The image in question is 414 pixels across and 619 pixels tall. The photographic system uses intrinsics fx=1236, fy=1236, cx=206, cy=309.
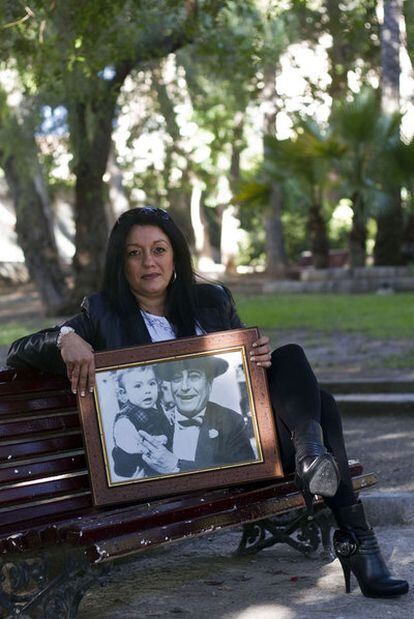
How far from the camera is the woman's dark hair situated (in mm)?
4719

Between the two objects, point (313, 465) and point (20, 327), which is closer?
point (313, 465)

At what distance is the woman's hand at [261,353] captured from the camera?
4.49 metres

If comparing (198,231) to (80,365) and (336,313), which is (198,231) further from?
(80,365)

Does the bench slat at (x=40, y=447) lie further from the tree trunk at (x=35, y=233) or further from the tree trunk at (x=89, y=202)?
the tree trunk at (x=35, y=233)

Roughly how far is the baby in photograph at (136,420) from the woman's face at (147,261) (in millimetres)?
443

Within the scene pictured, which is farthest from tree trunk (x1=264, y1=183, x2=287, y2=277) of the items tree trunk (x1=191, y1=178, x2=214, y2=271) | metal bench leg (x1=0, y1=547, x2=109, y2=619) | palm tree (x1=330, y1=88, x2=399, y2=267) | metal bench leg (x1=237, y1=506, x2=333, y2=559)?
metal bench leg (x1=0, y1=547, x2=109, y2=619)

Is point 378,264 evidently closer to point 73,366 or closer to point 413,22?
point 413,22

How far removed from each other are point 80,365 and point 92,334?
0.34 meters

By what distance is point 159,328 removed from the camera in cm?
477

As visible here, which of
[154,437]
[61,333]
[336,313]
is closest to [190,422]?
[154,437]

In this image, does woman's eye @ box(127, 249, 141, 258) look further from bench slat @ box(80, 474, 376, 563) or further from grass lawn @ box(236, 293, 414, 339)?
grass lawn @ box(236, 293, 414, 339)

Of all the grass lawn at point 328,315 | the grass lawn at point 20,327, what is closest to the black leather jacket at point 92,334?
the grass lawn at point 328,315

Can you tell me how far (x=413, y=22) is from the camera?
25.7m

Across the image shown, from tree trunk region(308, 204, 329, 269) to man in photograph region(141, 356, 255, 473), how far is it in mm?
22374
